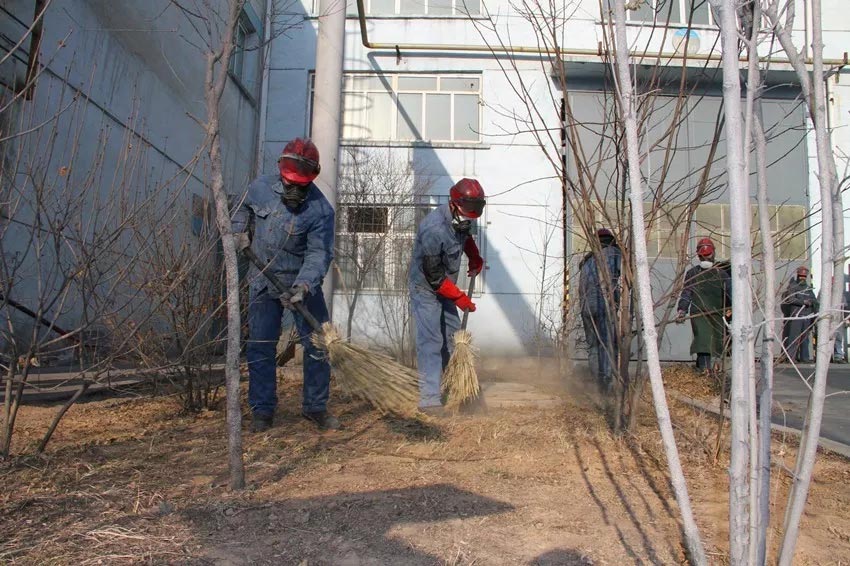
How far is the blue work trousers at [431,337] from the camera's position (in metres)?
4.18

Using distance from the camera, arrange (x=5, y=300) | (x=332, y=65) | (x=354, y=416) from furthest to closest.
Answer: (x=332, y=65) → (x=354, y=416) → (x=5, y=300)

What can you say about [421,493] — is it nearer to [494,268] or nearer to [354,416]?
[354,416]

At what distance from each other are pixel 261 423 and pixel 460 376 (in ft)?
4.60

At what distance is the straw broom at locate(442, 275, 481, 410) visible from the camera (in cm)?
430

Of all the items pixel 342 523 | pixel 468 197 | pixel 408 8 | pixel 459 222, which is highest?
pixel 408 8

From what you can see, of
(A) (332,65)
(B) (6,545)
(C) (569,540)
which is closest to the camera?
(B) (6,545)

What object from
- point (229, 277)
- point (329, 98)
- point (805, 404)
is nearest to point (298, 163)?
point (229, 277)

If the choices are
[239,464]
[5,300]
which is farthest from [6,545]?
[5,300]

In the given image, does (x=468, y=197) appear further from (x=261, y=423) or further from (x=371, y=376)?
(x=261, y=423)

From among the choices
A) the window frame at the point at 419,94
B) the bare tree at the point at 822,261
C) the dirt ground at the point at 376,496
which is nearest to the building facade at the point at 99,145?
the dirt ground at the point at 376,496

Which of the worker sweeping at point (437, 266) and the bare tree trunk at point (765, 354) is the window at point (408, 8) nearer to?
the worker sweeping at point (437, 266)

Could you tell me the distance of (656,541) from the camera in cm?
236

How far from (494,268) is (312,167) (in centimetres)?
712

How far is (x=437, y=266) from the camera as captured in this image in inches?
179
